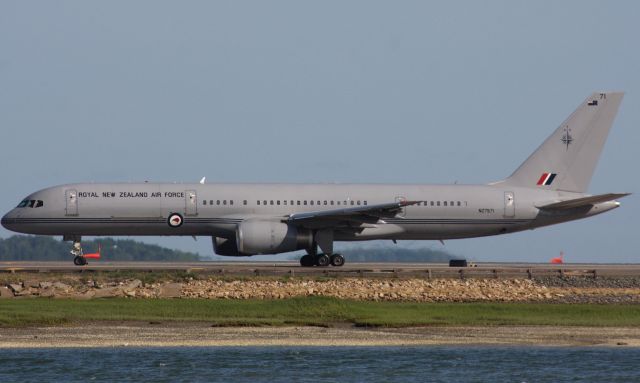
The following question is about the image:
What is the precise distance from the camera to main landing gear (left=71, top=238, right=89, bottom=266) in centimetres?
5840

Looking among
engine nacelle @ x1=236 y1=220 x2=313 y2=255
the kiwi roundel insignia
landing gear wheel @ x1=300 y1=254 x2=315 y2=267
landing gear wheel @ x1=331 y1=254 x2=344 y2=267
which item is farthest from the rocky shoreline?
landing gear wheel @ x1=300 y1=254 x2=315 y2=267

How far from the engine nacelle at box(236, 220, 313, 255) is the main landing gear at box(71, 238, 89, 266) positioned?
8095 mm

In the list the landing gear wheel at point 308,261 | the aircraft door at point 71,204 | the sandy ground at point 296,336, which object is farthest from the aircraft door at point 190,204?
the sandy ground at point 296,336

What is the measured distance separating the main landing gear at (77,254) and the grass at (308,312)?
15.2 m

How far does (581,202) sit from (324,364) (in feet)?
107

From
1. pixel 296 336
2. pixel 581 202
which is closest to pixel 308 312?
pixel 296 336

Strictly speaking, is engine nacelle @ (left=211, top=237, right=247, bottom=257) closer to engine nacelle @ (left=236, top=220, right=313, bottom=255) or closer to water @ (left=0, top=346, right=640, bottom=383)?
engine nacelle @ (left=236, top=220, right=313, bottom=255)

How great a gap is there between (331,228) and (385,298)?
41.4 feet

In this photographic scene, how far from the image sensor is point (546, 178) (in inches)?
2475

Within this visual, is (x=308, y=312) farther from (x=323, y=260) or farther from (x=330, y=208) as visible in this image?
(x=330, y=208)

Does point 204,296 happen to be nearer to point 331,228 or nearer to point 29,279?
point 29,279

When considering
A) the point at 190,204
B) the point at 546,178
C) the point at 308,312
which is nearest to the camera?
the point at 308,312

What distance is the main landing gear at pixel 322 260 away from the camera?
5800 centimetres

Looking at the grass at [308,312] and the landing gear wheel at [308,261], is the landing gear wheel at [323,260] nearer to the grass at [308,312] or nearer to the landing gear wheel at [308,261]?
the landing gear wheel at [308,261]
